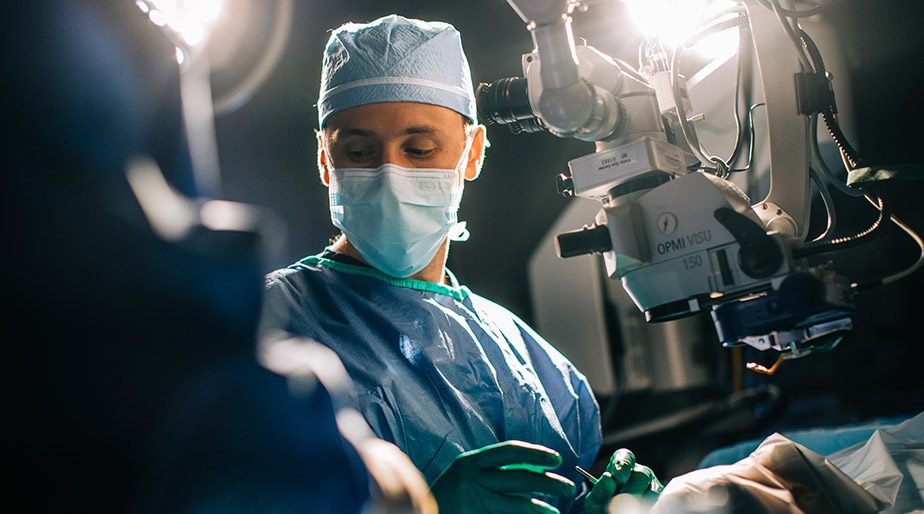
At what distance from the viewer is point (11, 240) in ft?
1.39

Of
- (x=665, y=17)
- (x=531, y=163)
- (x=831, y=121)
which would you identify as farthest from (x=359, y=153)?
(x=531, y=163)

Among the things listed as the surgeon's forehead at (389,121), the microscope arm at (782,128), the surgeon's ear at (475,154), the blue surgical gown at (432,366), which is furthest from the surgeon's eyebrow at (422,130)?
the microscope arm at (782,128)

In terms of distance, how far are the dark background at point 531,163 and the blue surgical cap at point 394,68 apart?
37 cm

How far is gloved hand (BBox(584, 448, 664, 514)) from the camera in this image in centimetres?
111

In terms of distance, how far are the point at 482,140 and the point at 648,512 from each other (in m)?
1.06

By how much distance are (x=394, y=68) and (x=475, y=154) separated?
0.31 m

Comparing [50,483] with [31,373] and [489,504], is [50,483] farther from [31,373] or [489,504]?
[489,504]

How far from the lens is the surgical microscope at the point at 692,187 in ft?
2.84

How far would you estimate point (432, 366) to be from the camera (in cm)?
138

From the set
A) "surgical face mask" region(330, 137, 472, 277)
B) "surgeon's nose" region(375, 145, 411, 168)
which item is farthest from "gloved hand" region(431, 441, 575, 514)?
"surgeon's nose" region(375, 145, 411, 168)

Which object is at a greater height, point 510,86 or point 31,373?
point 510,86

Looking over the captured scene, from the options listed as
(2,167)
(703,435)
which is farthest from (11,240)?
(703,435)

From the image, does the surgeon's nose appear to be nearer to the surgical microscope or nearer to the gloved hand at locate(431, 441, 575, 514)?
the surgical microscope

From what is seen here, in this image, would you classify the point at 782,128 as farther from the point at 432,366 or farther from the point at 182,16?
the point at 182,16
